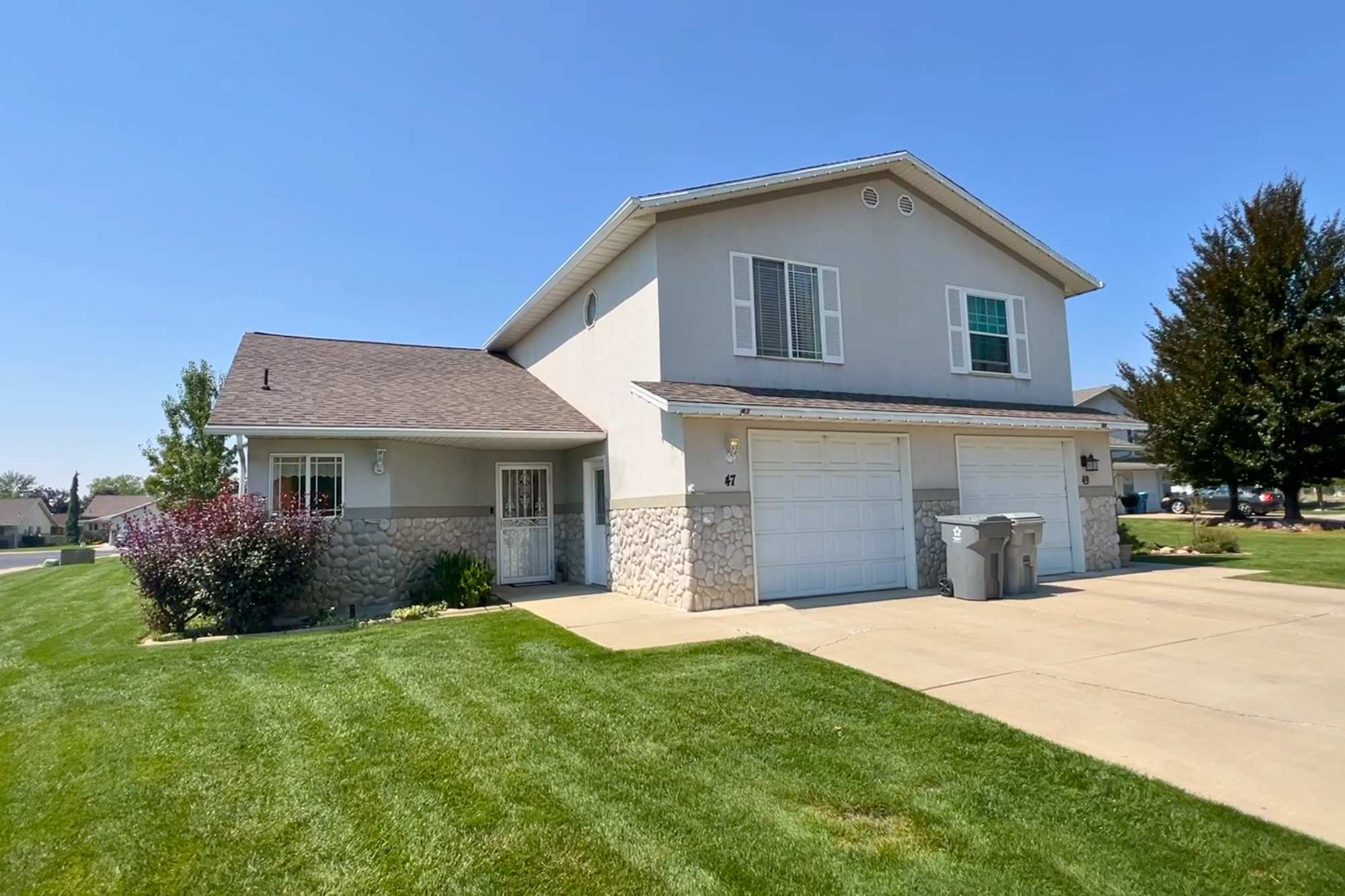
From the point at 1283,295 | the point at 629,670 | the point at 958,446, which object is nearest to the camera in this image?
the point at 629,670

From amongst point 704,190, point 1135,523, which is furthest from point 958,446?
point 1135,523

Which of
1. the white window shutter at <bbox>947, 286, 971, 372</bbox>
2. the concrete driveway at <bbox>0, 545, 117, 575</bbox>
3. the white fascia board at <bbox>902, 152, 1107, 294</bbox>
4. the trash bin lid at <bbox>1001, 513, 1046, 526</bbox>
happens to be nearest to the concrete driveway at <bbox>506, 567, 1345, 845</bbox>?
the trash bin lid at <bbox>1001, 513, 1046, 526</bbox>

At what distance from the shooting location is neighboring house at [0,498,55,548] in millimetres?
65812

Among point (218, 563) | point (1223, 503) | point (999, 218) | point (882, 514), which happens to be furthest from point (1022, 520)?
point (1223, 503)

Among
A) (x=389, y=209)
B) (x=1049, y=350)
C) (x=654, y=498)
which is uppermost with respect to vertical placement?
(x=389, y=209)

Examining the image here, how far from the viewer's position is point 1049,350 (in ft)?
48.1

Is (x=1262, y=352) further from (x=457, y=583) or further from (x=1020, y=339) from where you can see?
(x=457, y=583)

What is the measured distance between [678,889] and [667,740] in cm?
172

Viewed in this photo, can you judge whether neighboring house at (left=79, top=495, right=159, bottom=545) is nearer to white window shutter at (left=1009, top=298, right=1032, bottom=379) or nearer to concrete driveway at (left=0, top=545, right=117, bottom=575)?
concrete driveway at (left=0, top=545, right=117, bottom=575)

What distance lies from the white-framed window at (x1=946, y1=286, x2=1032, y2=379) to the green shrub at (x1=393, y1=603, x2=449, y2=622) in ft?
32.1

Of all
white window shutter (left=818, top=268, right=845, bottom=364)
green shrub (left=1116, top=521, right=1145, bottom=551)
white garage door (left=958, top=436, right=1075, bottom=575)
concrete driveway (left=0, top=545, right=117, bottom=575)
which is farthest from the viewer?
concrete driveway (left=0, top=545, right=117, bottom=575)

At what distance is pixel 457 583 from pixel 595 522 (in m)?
2.71

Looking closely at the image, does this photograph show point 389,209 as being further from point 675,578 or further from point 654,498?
point 675,578

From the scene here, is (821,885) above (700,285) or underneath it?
underneath
